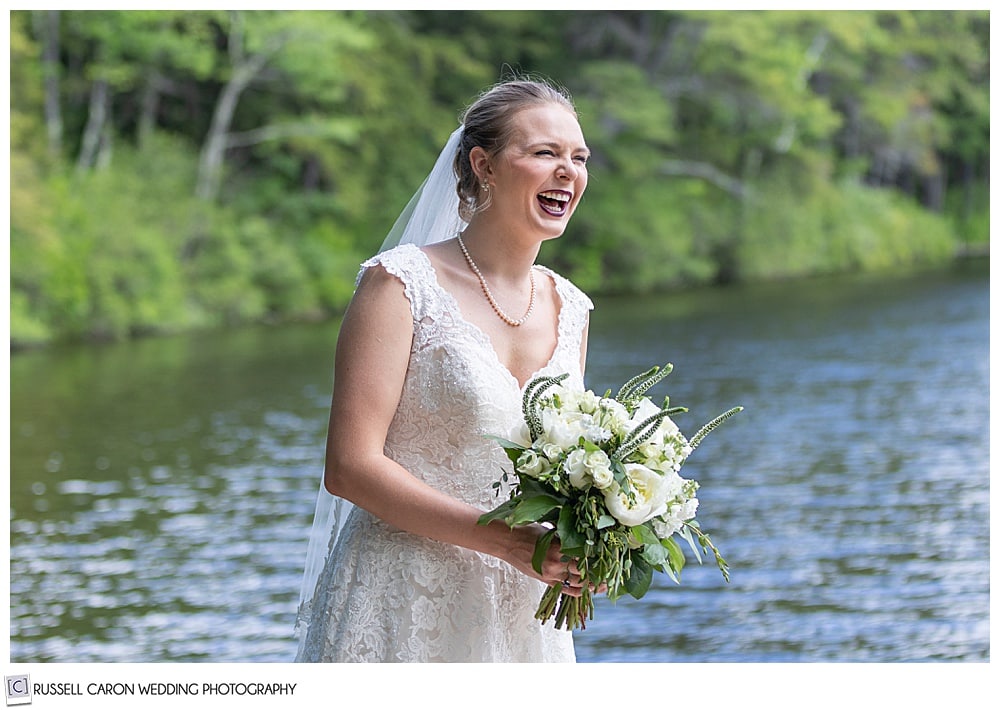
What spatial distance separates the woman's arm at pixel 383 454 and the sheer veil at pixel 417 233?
0.39 meters

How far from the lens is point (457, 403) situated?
2.29 metres

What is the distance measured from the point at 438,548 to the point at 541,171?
672 millimetres

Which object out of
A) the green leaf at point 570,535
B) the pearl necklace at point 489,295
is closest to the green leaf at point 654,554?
the green leaf at point 570,535

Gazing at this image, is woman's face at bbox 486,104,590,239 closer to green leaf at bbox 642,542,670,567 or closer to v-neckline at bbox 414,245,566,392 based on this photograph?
v-neckline at bbox 414,245,566,392

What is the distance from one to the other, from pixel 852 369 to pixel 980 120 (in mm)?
20254

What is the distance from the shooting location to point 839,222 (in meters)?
29.3

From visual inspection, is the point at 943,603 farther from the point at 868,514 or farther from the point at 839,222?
the point at 839,222

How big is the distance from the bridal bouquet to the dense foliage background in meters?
16.1

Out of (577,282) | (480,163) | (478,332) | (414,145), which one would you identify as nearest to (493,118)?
(480,163)

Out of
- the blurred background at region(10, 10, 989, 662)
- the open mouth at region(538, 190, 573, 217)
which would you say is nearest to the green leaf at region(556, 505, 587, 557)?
the open mouth at region(538, 190, 573, 217)

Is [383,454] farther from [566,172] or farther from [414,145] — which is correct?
[414,145]

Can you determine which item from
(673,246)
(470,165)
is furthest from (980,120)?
(470,165)

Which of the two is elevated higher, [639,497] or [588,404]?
[588,404]
